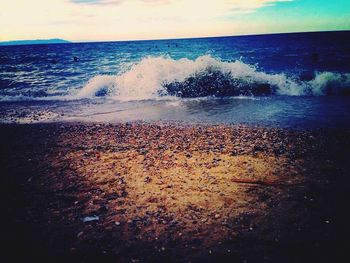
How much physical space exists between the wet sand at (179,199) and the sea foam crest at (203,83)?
700 centimetres


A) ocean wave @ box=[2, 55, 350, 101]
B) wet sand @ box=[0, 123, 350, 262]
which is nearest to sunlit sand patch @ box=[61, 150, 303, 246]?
wet sand @ box=[0, 123, 350, 262]

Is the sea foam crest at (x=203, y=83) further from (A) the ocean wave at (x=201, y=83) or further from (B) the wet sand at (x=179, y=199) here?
(B) the wet sand at (x=179, y=199)

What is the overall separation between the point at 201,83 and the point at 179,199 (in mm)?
10606

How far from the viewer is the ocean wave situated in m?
13.1

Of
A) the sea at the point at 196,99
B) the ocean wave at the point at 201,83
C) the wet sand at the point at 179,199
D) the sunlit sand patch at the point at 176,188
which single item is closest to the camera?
the wet sand at the point at 179,199

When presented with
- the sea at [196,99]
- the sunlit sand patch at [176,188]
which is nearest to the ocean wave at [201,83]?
the sea at [196,99]

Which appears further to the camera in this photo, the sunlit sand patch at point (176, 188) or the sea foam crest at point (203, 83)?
the sea foam crest at point (203, 83)

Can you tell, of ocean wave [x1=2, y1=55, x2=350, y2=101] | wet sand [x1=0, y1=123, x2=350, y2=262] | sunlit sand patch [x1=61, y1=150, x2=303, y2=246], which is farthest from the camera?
ocean wave [x1=2, y1=55, x2=350, y2=101]

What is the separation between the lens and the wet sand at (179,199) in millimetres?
3037

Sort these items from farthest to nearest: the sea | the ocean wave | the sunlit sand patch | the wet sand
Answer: the ocean wave → the sea → the sunlit sand patch → the wet sand

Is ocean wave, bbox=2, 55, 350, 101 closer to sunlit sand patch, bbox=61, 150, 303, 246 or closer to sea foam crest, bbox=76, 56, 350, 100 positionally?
sea foam crest, bbox=76, 56, 350, 100

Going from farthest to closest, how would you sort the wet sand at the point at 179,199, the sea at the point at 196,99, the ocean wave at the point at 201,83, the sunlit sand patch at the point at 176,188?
1. the ocean wave at the point at 201,83
2. the sea at the point at 196,99
3. the sunlit sand patch at the point at 176,188
4. the wet sand at the point at 179,199

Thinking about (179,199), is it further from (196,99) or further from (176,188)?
(196,99)

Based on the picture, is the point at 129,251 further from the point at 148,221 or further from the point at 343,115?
the point at 343,115
